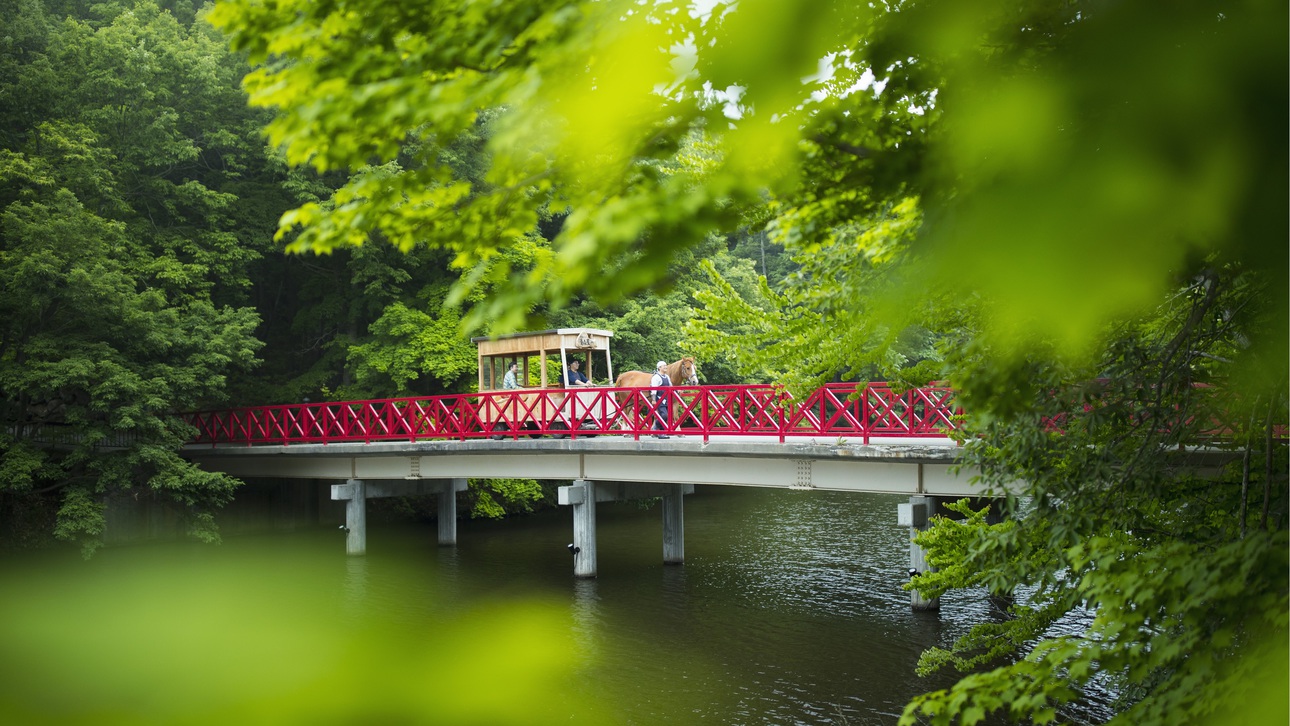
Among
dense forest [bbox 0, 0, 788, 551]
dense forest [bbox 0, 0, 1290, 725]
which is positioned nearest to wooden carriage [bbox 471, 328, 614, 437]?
dense forest [bbox 0, 0, 788, 551]

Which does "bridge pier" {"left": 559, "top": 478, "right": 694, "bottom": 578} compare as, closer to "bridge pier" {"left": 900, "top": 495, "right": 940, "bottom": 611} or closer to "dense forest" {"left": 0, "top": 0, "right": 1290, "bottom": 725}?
"bridge pier" {"left": 900, "top": 495, "right": 940, "bottom": 611}

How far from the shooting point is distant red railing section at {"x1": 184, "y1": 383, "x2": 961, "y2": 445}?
17172 millimetres

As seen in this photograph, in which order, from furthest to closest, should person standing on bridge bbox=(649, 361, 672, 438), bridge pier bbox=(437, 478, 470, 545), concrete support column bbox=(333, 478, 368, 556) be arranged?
bridge pier bbox=(437, 478, 470, 545), concrete support column bbox=(333, 478, 368, 556), person standing on bridge bbox=(649, 361, 672, 438)

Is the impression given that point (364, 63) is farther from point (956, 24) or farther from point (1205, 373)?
point (1205, 373)

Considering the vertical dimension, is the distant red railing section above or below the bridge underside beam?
above

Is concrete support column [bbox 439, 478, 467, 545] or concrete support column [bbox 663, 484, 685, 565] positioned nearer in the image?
concrete support column [bbox 663, 484, 685, 565]

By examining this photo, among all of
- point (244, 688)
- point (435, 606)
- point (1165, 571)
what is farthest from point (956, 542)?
point (435, 606)

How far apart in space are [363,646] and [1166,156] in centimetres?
1487

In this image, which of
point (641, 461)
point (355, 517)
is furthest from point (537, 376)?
point (355, 517)

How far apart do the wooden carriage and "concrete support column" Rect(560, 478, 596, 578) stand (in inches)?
49.7

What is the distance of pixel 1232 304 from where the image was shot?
16.6ft

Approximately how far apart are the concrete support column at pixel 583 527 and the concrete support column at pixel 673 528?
6.48ft

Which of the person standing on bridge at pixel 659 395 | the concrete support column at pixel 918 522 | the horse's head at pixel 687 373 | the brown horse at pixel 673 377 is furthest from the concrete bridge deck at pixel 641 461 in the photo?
the horse's head at pixel 687 373

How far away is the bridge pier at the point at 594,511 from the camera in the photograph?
20594 millimetres
